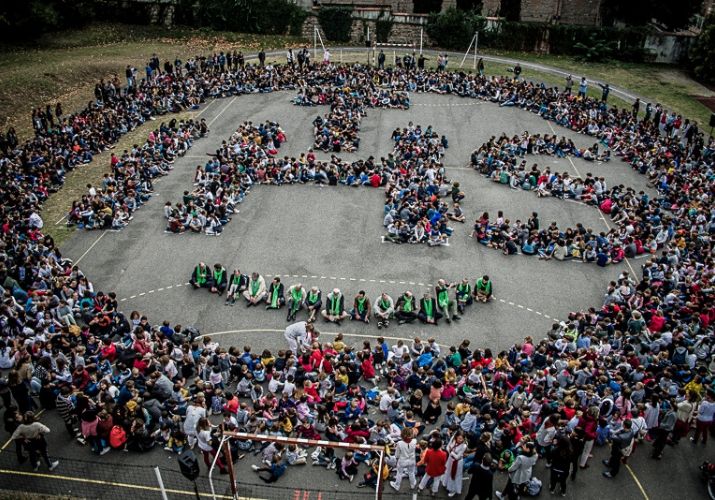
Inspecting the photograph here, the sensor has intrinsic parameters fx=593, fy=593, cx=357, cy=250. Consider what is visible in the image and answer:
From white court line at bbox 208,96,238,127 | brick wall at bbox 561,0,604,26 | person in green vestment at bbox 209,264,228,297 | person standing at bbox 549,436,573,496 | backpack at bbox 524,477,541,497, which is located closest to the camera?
person standing at bbox 549,436,573,496

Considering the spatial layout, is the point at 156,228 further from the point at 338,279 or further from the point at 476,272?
the point at 476,272

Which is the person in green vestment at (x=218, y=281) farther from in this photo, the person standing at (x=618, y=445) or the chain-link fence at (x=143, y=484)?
the person standing at (x=618, y=445)

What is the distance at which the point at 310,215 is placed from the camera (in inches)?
1110

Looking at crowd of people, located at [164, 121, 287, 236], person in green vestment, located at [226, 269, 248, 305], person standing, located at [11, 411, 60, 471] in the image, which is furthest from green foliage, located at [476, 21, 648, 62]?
person standing, located at [11, 411, 60, 471]

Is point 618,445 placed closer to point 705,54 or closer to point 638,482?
point 638,482

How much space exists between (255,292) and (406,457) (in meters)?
9.76

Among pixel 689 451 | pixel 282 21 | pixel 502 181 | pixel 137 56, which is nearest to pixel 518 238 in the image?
pixel 502 181

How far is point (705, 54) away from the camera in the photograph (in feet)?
163

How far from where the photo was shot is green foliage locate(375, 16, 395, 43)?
60.3 m

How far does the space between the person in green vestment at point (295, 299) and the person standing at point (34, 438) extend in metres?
8.62

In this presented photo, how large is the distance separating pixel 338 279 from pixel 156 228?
9.36m

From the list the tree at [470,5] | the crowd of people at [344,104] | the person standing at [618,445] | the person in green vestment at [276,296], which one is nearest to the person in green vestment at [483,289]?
the person in green vestment at [276,296]

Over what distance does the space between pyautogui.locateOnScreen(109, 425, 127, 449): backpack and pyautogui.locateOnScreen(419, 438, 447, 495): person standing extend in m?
7.86

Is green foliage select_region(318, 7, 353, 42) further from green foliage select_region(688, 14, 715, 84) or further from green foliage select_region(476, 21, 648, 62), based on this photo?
green foliage select_region(688, 14, 715, 84)
